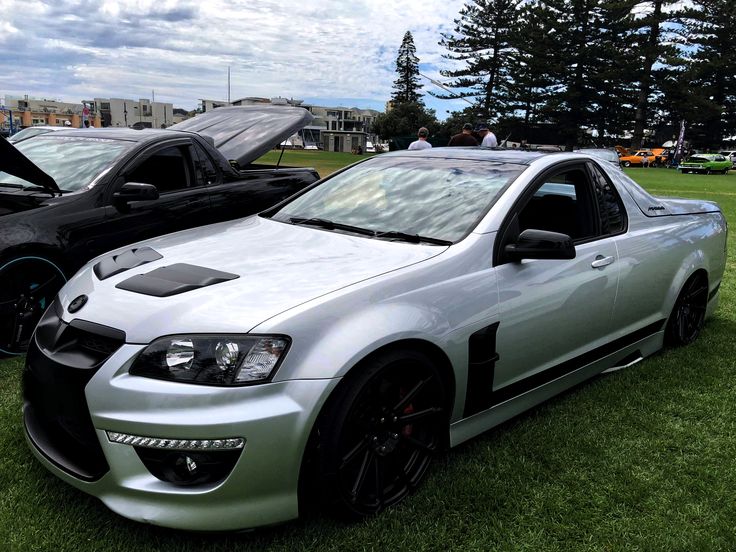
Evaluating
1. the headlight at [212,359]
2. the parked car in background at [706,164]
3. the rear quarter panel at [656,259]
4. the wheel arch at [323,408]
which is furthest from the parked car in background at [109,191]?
the parked car in background at [706,164]

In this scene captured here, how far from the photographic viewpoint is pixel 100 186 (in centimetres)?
470

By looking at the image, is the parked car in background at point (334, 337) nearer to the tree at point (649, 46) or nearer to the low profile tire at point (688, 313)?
the low profile tire at point (688, 313)

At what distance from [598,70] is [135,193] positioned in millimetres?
54939

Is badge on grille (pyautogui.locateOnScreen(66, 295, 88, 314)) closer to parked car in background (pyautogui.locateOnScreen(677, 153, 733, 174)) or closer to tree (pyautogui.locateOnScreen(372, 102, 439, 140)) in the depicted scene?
parked car in background (pyautogui.locateOnScreen(677, 153, 733, 174))

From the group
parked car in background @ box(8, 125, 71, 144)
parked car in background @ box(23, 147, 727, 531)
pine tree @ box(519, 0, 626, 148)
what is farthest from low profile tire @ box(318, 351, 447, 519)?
pine tree @ box(519, 0, 626, 148)

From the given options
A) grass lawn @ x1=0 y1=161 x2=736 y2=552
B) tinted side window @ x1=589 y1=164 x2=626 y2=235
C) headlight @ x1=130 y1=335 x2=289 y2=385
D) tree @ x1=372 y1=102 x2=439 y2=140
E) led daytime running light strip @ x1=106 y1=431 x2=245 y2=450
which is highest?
tree @ x1=372 y1=102 x2=439 y2=140

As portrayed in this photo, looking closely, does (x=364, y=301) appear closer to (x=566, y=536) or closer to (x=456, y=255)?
(x=456, y=255)

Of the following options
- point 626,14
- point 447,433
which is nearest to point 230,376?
point 447,433

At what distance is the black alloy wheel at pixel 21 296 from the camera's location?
13.2 ft

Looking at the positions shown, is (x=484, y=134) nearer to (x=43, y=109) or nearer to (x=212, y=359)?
(x=212, y=359)

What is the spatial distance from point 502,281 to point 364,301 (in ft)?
2.66

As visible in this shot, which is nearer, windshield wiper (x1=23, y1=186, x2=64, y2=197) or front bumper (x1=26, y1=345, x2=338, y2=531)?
front bumper (x1=26, y1=345, x2=338, y2=531)

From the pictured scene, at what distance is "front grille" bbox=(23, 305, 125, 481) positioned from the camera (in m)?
2.25

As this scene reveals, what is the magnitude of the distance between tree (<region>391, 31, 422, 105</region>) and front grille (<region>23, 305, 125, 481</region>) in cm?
7741
